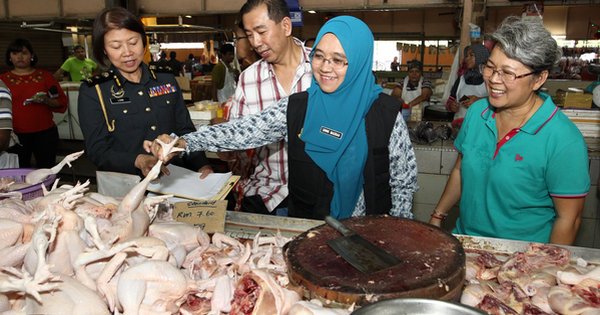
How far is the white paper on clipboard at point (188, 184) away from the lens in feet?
7.17

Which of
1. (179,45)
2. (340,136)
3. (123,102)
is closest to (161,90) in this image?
(123,102)

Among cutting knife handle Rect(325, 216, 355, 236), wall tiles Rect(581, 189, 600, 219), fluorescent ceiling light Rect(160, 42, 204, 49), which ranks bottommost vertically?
wall tiles Rect(581, 189, 600, 219)

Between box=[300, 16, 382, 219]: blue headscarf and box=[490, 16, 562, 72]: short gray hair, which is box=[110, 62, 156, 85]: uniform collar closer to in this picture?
box=[300, 16, 382, 219]: blue headscarf

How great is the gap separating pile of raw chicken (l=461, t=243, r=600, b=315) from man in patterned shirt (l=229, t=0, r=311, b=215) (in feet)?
3.87

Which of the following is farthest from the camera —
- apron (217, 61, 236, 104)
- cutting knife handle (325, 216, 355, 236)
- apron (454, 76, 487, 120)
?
apron (217, 61, 236, 104)

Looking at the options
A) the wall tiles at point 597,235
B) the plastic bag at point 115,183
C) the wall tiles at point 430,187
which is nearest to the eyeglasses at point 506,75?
the plastic bag at point 115,183

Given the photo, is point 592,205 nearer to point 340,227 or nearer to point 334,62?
point 334,62

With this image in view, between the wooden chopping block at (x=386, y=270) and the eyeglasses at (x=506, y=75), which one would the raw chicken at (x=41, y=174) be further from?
the eyeglasses at (x=506, y=75)

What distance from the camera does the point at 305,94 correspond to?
86.7 inches

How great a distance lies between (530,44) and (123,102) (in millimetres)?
2197

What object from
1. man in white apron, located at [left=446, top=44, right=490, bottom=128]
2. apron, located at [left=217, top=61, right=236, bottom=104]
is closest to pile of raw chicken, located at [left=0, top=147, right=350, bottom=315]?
man in white apron, located at [left=446, top=44, right=490, bottom=128]

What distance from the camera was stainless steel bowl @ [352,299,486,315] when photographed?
115cm

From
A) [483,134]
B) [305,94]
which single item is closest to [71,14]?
[305,94]

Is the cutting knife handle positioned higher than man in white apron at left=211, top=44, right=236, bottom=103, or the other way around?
man in white apron at left=211, top=44, right=236, bottom=103
